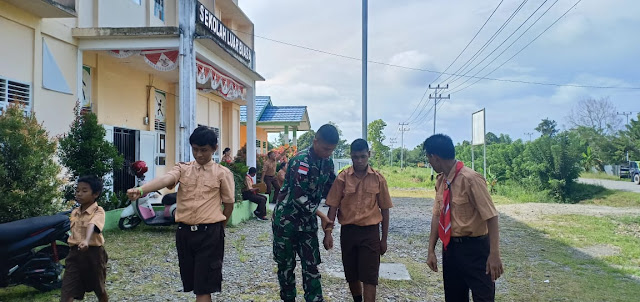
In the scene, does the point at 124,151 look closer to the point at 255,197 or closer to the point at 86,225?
the point at 255,197

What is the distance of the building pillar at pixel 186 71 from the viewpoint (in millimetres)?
8031

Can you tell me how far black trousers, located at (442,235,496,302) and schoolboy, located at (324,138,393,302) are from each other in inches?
29.0

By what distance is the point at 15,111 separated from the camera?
4.71m

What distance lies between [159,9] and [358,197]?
33.0 ft

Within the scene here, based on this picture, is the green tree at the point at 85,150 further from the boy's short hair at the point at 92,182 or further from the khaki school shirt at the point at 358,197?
the khaki school shirt at the point at 358,197

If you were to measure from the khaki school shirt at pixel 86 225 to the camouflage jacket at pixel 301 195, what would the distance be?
145 cm

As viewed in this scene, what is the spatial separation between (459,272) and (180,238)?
2.02 metres

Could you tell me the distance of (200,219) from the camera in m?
3.01

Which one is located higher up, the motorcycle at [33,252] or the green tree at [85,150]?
the green tree at [85,150]

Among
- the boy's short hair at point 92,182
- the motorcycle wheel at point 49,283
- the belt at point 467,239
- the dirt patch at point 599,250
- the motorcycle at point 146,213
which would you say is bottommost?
the dirt patch at point 599,250

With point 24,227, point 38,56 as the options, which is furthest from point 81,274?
point 38,56

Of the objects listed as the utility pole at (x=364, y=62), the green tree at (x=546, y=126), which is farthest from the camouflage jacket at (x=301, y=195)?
the green tree at (x=546, y=126)

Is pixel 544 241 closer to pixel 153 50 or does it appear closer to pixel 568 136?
pixel 153 50

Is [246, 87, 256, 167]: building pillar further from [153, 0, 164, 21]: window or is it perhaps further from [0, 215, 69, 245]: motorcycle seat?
[0, 215, 69, 245]: motorcycle seat
